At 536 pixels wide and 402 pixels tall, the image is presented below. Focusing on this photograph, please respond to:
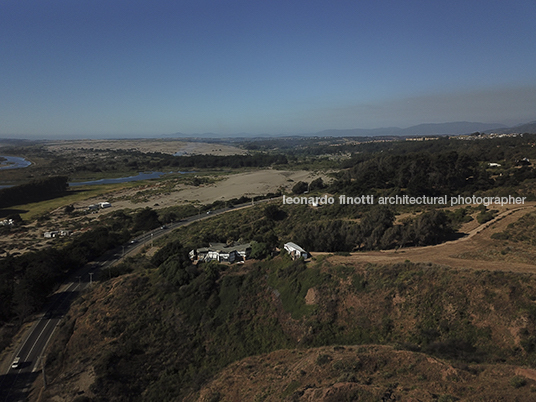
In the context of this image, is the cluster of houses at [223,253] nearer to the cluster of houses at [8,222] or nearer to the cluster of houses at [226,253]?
the cluster of houses at [226,253]

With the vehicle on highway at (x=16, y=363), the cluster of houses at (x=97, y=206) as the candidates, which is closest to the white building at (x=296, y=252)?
the vehicle on highway at (x=16, y=363)

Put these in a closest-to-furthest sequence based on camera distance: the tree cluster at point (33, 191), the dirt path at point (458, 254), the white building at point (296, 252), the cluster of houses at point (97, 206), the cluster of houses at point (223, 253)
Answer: the dirt path at point (458, 254) < the white building at point (296, 252) < the cluster of houses at point (223, 253) < the cluster of houses at point (97, 206) < the tree cluster at point (33, 191)

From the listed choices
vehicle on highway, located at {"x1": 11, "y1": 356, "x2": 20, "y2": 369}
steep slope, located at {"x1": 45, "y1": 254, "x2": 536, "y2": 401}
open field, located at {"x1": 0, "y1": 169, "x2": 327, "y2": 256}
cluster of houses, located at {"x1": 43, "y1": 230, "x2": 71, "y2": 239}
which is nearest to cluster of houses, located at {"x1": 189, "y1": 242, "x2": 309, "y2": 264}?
steep slope, located at {"x1": 45, "y1": 254, "x2": 536, "y2": 401}

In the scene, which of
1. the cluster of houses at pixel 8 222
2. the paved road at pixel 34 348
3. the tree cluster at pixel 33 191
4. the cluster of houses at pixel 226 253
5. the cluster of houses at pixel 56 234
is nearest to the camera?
the paved road at pixel 34 348

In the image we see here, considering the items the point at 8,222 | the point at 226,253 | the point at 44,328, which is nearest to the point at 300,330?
the point at 226,253

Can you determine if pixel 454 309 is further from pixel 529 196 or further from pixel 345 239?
pixel 529 196

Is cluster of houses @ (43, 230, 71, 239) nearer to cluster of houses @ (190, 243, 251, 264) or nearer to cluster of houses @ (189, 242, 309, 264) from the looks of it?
cluster of houses @ (189, 242, 309, 264)

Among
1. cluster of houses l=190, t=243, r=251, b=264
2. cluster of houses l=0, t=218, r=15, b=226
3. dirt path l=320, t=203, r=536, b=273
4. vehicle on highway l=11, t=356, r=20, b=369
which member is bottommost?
vehicle on highway l=11, t=356, r=20, b=369
